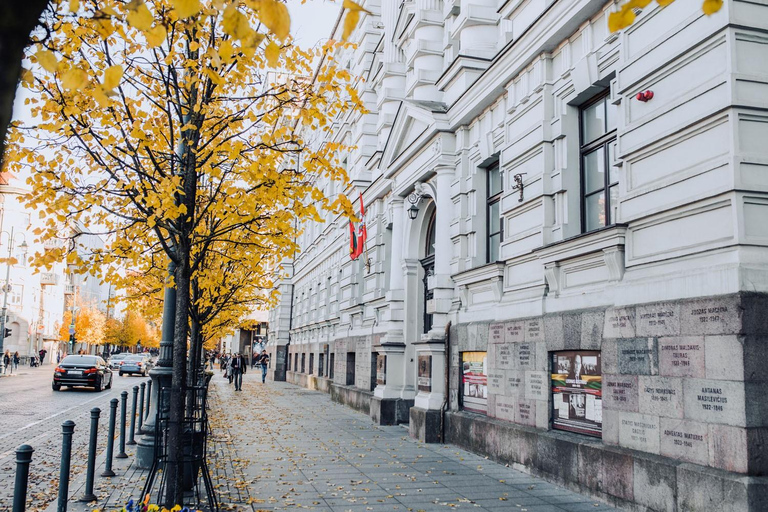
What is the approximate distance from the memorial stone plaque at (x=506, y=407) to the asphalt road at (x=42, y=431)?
6.51m

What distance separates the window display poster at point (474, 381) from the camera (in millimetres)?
11672

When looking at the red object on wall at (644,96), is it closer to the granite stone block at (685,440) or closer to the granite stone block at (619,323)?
the granite stone block at (619,323)

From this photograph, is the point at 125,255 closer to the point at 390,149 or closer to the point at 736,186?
the point at 736,186

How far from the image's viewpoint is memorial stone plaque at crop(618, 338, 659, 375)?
23.3ft

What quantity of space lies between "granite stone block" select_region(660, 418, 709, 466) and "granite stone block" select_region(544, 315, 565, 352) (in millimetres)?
2326

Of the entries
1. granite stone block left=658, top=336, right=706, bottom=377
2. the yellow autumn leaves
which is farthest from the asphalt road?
the yellow autumn leaves

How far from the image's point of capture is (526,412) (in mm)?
9953

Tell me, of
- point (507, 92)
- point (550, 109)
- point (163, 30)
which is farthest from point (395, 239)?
point (163, 30)

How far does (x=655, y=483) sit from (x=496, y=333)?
4.60 m

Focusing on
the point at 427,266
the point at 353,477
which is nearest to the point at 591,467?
the point at 353,477

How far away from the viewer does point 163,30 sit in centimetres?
330

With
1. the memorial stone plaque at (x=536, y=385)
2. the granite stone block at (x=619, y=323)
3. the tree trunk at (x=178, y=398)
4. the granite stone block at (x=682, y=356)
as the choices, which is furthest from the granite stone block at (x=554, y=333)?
the tree trunk at (x=178, y=398)

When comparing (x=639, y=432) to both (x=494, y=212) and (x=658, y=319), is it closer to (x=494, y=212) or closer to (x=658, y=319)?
(x=658, y=319)

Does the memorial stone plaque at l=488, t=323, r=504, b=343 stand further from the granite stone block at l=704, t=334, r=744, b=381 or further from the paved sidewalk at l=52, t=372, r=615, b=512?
→ the granite stone block at l=704, t=334, r=744, b=381
